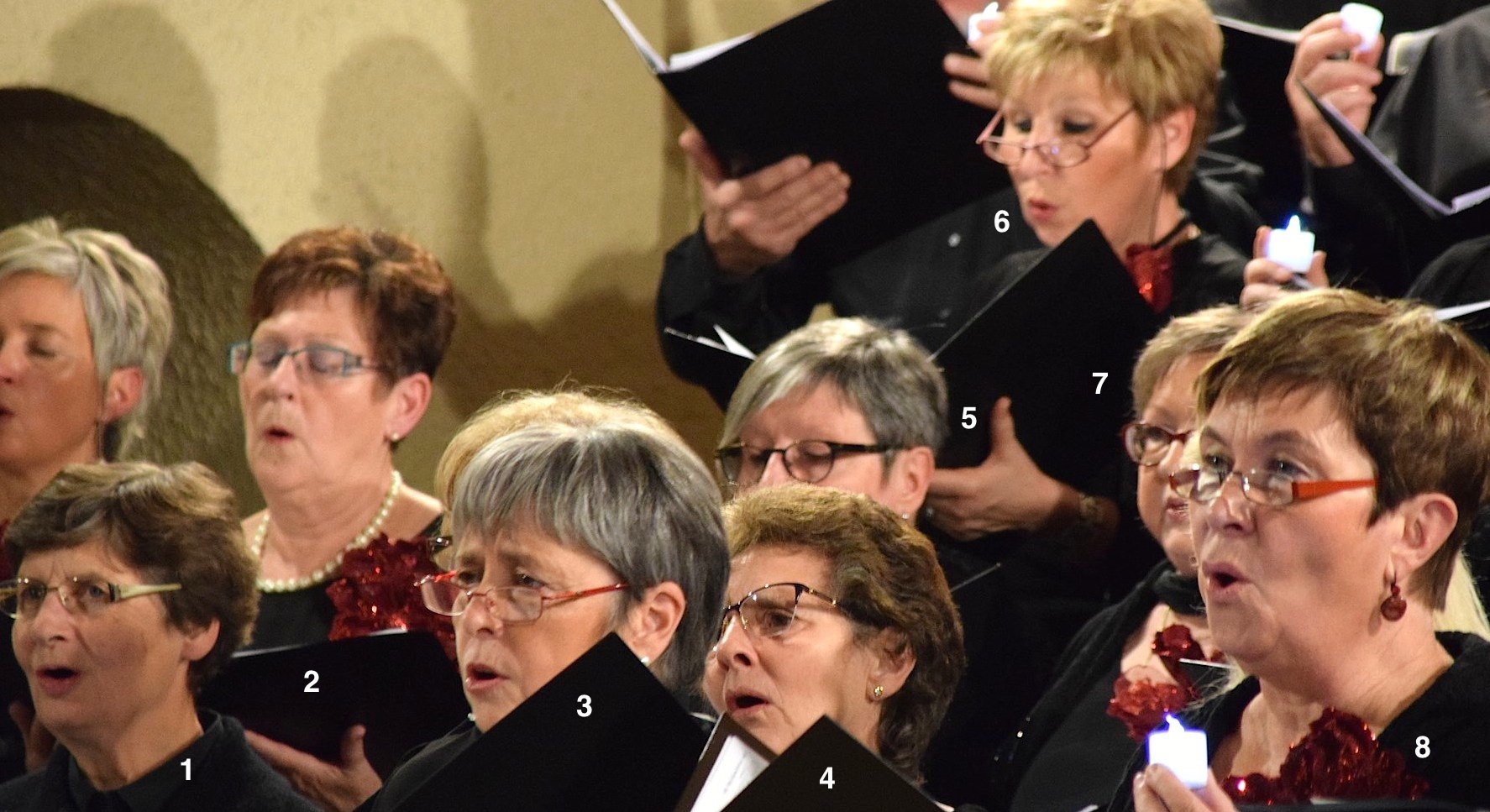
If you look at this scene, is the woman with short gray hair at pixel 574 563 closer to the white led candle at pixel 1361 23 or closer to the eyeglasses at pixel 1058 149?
the eyeglasses at pixel 1058 149

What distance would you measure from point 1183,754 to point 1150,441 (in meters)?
→ 0.98

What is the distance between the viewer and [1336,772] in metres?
1.98

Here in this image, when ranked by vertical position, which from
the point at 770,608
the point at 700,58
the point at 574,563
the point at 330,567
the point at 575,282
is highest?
the point at 700,58

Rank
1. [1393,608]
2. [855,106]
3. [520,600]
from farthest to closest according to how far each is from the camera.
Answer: [855,106]
[520,600]
[1393,608]

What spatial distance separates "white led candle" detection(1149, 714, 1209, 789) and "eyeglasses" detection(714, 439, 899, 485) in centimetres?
127

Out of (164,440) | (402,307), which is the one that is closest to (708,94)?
(402,307)

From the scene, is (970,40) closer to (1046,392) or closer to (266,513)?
(1046,392)

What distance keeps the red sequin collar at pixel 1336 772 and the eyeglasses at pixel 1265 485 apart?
0.21 m

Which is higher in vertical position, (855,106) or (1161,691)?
(855,106)

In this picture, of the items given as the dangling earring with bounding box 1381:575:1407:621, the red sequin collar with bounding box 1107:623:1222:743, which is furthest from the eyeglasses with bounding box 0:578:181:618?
the dangling earring with bounding box 1381:575:1407:621

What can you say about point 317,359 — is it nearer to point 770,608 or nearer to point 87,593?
point 87,593

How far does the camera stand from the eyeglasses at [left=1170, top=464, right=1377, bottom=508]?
2023 mm

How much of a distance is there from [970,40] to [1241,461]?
1.54 meters

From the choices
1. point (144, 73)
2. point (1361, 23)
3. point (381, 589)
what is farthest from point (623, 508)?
point (144, 73)
